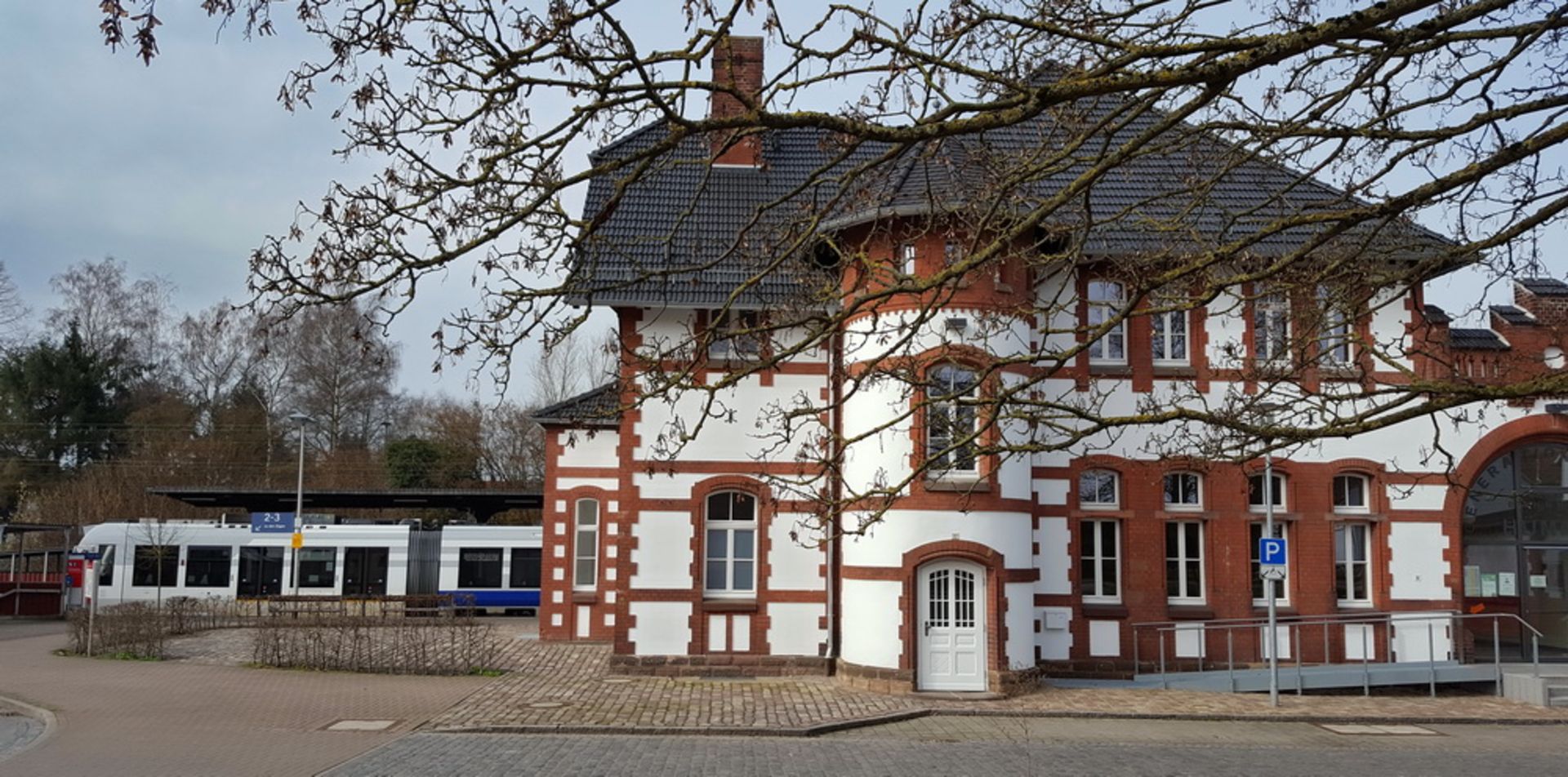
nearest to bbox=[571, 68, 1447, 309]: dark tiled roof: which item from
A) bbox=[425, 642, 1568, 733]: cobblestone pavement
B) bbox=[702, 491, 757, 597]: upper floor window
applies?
bbox=[702, 491, 757, 597]: upper floor window

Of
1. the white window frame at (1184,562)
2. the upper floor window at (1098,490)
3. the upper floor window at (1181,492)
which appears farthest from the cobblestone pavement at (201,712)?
the upper floor window at (1181,492)

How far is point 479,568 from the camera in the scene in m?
33.0

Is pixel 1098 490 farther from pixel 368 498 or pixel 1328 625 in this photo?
pixel 368 498

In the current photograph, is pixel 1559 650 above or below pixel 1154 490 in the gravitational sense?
below

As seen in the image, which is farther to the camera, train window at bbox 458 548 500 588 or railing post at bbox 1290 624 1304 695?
train window at bbox 458 548 500 588

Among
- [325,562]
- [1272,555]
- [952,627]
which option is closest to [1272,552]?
[1272,555]

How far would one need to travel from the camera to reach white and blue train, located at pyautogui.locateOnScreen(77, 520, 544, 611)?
32969 mm

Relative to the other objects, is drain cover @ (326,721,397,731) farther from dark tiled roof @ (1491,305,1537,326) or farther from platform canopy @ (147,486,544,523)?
dark tiled roof @ (1491,305,1537,326)

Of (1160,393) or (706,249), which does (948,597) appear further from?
(706,249)

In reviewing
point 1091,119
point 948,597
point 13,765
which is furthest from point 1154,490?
point 13,765

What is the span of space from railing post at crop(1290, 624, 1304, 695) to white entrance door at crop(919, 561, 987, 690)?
4809 millimetres

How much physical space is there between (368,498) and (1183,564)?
24.5 metres

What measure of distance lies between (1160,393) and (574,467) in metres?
11.8

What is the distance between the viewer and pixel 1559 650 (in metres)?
18.8
